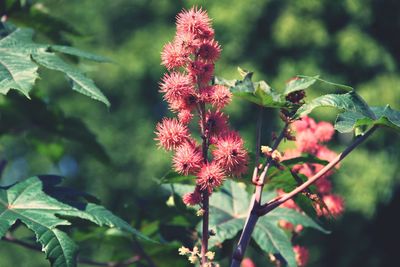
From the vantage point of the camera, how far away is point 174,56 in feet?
6.28

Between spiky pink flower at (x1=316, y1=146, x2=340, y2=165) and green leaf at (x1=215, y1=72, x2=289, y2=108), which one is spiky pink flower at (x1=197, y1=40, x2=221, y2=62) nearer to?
green leaf at (x1=215, y1=72, x2=289, y2=108)

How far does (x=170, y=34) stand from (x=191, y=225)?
13.3 metres

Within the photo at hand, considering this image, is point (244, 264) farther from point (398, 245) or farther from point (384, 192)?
point (398, 245)

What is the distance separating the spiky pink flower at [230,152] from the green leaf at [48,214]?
Answer: 0.36 m

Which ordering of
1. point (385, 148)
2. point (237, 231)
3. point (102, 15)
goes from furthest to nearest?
1. point (102, 15)
2. point (385, 148)
3. point (237, 231)

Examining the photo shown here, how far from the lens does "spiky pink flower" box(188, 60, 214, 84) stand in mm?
1905

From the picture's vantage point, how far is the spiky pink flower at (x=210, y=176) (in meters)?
1.82

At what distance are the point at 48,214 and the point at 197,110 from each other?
1.97 ft

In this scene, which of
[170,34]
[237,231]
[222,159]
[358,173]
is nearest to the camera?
[222,159]

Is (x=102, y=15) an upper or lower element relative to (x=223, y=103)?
upper

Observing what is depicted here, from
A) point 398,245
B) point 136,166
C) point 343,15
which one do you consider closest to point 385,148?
point 398,245

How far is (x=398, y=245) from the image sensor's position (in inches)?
523

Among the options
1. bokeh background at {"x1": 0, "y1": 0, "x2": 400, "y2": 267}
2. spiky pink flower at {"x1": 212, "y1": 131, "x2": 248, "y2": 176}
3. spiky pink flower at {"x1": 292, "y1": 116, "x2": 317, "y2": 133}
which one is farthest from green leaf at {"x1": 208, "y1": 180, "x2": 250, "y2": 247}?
bokeh background at {"x1": 0, "y1": 0, "x2": 400, "y2": 267}

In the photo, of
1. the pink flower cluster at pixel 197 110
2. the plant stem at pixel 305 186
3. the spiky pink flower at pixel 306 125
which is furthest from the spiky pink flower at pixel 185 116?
the spiky pink flower at pixel 306 125
